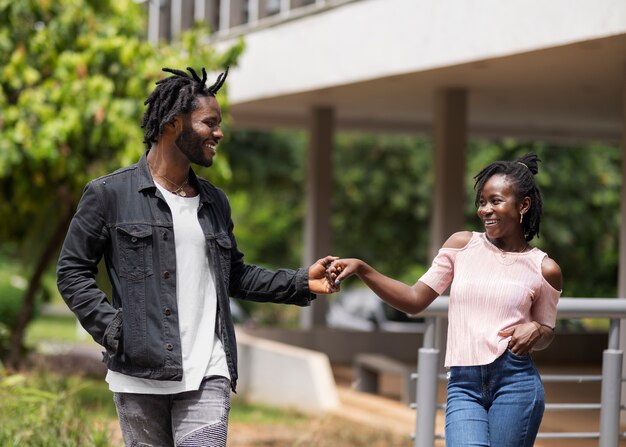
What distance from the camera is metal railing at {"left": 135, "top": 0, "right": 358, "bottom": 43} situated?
16.2 m

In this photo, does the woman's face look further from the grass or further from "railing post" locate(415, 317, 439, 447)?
the grass

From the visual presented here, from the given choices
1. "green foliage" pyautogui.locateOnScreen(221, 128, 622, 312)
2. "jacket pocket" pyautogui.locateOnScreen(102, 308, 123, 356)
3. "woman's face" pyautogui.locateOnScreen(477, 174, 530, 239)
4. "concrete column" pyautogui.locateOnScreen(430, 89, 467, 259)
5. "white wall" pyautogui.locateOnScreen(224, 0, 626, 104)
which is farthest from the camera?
"green foliage" pyautogui.locateOnScreen(221, 128, 622, 312)

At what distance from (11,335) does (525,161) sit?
12594mm

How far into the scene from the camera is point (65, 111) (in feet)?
44.8

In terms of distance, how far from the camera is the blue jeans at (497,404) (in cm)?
479

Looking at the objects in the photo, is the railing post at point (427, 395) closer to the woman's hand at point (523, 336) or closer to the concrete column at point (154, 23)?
the woman's hand at point (523, 336)

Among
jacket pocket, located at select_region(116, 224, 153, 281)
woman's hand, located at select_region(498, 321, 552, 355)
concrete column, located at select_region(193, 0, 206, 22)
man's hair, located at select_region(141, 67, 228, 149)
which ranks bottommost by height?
woman's hand, located at select_region(498, 321, 552, 355)

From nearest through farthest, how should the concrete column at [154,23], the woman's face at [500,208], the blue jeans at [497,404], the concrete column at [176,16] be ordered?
the blue jeans at [497,404]
the woman's face at [500,208]
the concrete column at [176,16]
the concrete column at [154,23]

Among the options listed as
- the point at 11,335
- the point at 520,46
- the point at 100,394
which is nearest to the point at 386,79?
the point at 520,46

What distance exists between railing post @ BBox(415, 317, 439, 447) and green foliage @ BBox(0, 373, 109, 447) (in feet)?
6.75

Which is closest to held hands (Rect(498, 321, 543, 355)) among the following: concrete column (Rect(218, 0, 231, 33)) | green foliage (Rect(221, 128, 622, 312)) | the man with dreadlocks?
the man with dreadlocks

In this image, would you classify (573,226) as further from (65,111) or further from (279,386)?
(65,111)

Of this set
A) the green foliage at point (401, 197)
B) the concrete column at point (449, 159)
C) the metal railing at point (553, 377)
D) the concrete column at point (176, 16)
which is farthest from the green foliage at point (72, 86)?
the green foliage at point (401, 197)

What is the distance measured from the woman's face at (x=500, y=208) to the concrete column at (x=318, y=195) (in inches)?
557
